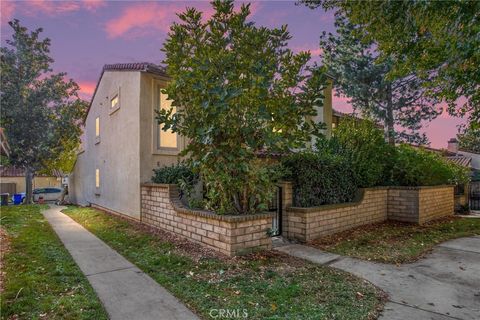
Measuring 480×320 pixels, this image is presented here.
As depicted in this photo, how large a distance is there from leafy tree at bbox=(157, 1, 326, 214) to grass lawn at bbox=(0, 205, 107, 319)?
2826 millimetres

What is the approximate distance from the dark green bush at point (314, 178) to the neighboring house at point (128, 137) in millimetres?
3038

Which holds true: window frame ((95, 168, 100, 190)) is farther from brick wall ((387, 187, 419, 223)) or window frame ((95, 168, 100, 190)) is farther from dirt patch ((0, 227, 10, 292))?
brick wall ((387, 187, 419, 223))

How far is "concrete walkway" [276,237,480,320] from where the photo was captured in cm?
344

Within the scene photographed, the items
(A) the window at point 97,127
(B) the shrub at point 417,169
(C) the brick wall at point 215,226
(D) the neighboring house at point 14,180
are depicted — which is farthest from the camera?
(D) the neighboring house at point 14,180

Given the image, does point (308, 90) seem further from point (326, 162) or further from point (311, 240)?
point (311, 240)

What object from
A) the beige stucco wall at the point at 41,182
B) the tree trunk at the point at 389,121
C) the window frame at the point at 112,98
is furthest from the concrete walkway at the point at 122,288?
the beige stucco wall at the point at 41,182

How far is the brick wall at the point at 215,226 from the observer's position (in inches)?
209

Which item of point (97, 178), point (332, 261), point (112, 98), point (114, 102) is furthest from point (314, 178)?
point (97, 178)

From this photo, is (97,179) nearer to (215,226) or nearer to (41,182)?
(215,226)

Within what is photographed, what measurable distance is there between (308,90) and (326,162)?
91.2 inches

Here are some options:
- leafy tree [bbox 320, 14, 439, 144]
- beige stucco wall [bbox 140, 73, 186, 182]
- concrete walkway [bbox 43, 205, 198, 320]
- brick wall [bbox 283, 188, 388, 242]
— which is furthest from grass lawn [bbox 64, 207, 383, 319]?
leafy tree [bbox 320, 14, 439, 144]

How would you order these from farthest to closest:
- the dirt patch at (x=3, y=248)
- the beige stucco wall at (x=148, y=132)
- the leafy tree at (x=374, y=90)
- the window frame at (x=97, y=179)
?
the leafy tree at (x=374, y=90)
the window frame at (x=97, y=179)
the beige stucco wall at (x=148, y=132)
the dirt patch at (x=3, y=248)

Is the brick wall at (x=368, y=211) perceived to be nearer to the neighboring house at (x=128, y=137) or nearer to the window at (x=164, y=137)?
the neighboring house at (x=128, y=137)

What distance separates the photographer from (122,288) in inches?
157
